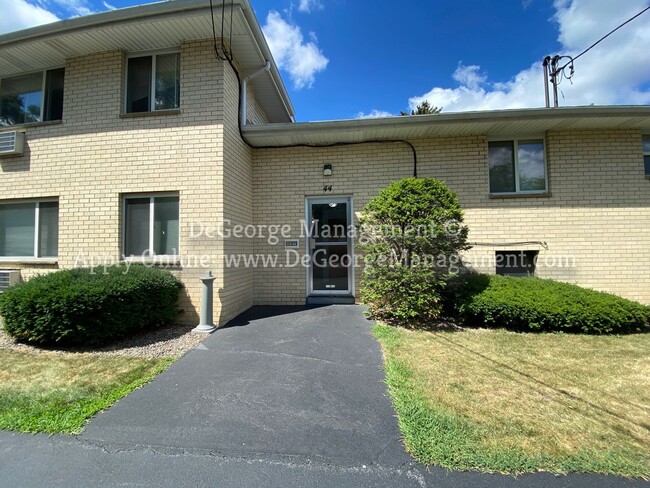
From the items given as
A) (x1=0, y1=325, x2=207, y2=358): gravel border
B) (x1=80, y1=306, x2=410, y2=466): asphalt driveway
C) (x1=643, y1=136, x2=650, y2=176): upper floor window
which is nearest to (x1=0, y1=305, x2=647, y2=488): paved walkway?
(x1=80, y1=306, x2=410, y2=466): asphalt driveway

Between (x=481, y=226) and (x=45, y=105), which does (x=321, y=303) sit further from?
(x=45, y=105)

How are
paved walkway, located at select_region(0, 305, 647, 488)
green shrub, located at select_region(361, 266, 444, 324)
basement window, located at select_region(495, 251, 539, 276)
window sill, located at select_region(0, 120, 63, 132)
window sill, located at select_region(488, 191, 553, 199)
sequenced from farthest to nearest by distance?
1. basement window, located at select_region(495, 251, 539, 276)
2. window sill, located at select_region(488, 191, 553, 199)
3. window sill, located at select_region(0, 120, 63, 132)
4. green shrub, located at select_region(361, 266, 444, 324)
5. paved walkway, located at select_region(0, 305, 647, 488)

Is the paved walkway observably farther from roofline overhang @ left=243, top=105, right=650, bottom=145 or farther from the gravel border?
roofline overhang @ left=243, top=105, right=650, bottom=145

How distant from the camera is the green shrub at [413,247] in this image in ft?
16.1

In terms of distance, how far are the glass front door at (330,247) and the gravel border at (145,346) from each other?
9.05 feet

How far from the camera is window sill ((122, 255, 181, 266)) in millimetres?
5191

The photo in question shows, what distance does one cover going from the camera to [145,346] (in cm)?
421

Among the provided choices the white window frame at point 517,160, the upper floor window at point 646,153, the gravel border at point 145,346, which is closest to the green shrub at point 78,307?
the gravel border at point 145,346

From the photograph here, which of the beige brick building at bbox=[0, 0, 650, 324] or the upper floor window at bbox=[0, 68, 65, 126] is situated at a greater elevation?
the upper floor window at bbox=[0, 68, 65, 126]

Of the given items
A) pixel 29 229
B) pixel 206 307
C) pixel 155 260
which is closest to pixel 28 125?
pixel 29 229

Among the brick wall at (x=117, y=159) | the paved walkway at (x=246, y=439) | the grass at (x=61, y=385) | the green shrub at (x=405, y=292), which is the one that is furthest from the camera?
the brick wall at (x=117, y=159)

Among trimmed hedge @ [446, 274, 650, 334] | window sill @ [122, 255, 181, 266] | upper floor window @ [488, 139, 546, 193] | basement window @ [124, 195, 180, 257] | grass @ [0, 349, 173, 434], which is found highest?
upper floor window @ [488, 139, 546, 193]

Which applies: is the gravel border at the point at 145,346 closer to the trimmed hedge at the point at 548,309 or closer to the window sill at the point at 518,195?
the trimmed hedge at the point at 548,309

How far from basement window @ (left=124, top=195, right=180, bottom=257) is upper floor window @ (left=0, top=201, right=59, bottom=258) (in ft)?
5.58
